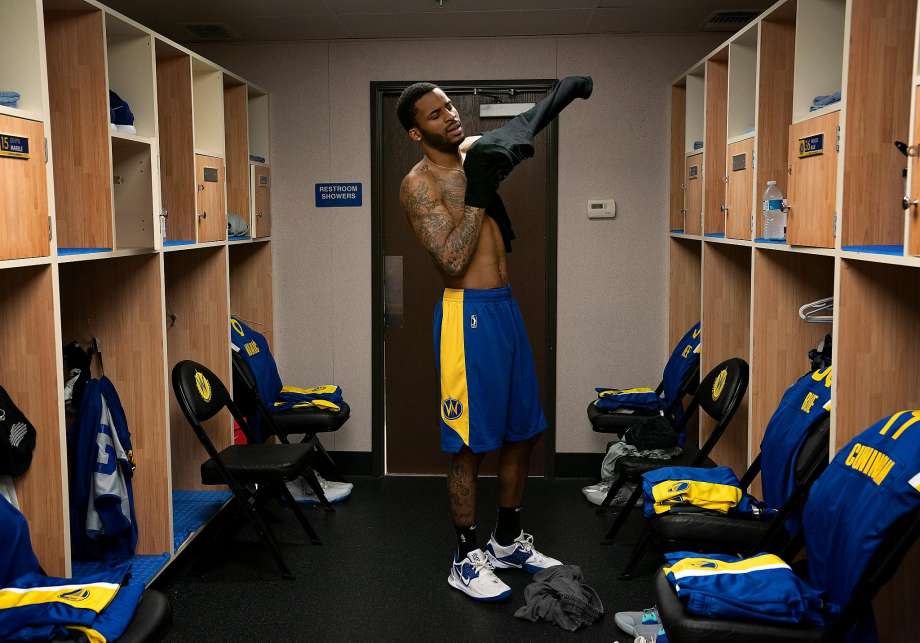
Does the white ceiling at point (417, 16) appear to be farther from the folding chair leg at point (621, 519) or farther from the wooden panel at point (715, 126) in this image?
the folding chair leg at point (621, 519)

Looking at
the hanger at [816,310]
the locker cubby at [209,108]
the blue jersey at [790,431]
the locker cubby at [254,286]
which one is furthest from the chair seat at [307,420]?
the hanger at [816,310]

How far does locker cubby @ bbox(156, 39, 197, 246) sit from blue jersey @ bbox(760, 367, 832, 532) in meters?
2.47

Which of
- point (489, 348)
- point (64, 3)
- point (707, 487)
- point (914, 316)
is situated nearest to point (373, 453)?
point (489, 348)

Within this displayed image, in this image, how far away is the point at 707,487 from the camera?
9.62 ft

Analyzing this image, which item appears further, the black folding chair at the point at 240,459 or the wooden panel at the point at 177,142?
the wooden panel at the point at 177,142

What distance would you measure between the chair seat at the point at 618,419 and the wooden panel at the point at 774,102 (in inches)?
56.9

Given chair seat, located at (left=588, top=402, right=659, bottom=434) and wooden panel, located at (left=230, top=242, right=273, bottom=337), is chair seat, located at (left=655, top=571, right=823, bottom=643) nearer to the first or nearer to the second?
chair seat, located at (left=588, top=402, right=659, bottom=434)

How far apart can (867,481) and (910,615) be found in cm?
61

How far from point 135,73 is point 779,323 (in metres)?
2.63

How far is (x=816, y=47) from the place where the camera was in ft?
9.40

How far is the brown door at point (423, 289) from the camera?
16.4 feet

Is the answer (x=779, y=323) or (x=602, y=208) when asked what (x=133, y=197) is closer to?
(x=779, y=323)

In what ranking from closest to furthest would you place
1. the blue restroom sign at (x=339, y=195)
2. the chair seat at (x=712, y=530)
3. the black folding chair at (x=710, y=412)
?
the chair seat at (x=712, y=530)
the black folding chair at (x=710, y=412)
the blue restroom sign at (x=339, y=195)

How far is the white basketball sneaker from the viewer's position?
3.33 metres
